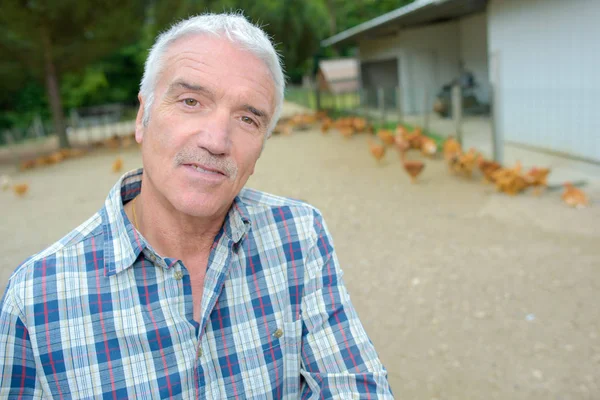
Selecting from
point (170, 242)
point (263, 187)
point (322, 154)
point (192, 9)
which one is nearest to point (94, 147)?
point (192, 9)

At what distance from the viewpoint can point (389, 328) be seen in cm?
368

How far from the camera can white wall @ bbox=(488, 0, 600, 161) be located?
798 centimetres

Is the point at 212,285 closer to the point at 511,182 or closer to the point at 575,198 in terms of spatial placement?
the point at 575,198

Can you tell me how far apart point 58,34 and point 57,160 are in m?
4.32

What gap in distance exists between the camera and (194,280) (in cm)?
158

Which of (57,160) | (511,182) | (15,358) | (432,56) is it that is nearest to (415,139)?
(511,182)

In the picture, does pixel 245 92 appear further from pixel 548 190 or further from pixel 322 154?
pixel 322 154

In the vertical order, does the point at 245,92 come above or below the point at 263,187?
above

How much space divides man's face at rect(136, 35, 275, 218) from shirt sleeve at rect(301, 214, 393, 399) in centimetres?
39

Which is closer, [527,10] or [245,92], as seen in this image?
[245,92]

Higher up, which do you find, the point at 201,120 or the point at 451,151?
the point at 201,120

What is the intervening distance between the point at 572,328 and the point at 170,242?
9.56 ft

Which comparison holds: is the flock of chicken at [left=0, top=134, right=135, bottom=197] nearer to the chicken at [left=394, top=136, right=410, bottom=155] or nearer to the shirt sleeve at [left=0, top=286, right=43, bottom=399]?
the chicken at [left=394, top=136, right=410, bottom=155]

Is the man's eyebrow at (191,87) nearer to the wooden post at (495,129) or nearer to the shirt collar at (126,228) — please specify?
the shirt collar at (126,228)
